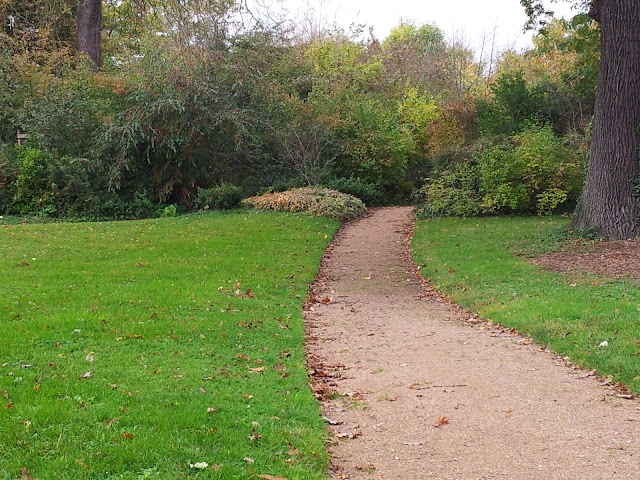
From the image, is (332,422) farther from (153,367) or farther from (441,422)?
(153,367)

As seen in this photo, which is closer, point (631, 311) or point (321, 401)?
point (321, 401)

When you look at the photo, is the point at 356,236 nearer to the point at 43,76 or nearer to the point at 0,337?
the point at 0,337

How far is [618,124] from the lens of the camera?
481 inches

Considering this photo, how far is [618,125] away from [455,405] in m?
9.45

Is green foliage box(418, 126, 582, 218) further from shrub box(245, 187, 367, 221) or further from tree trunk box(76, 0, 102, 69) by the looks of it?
tree trunk box(76, 0, 102, 69)

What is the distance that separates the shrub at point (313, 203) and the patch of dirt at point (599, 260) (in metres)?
7.57

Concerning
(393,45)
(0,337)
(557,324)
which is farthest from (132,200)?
(393,45)

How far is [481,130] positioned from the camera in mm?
21328

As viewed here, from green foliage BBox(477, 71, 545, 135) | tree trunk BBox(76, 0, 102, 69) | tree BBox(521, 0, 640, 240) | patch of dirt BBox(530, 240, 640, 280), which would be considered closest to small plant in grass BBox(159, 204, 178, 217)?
tree trunk BBox(76, 0, 102, 69)

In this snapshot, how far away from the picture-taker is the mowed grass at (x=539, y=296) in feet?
20.1

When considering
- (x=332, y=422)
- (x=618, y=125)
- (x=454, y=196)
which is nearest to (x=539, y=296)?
(x=332, y=422)

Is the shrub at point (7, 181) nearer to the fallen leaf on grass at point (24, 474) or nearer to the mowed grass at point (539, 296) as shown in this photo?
the mowed grass at point (539, 296)

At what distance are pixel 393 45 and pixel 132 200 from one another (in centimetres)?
2418

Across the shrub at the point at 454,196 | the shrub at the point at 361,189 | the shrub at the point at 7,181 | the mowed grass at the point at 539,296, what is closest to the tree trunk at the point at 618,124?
the mowed grass at the point at 539,296
